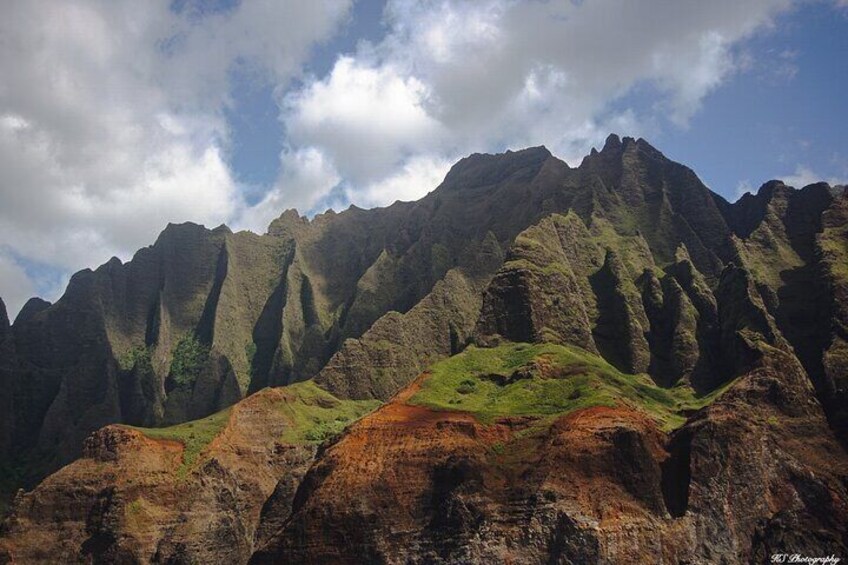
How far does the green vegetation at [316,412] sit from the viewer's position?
385 feet

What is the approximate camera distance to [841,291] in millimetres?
113812

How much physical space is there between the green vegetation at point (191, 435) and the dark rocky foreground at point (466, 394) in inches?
17.7

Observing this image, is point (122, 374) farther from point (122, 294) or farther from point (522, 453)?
point (522, 453)

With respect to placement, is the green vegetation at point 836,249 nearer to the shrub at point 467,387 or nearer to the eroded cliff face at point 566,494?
the eroded cliff face at point 566,494

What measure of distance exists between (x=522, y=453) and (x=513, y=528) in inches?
338

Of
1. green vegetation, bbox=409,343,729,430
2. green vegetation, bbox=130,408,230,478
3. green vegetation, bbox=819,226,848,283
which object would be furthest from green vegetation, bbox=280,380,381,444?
green vegetation, bbox=819,226,848,283

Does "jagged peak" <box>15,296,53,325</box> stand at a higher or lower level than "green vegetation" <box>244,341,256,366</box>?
higher

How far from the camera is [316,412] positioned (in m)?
124

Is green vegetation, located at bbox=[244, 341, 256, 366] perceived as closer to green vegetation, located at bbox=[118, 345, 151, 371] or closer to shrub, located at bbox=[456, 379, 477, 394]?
green vegetation, located at bbox=[118, 345, 151, 371]

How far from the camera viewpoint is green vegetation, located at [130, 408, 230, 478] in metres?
110

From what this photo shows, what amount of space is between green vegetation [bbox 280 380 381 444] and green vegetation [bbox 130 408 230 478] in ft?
31.3

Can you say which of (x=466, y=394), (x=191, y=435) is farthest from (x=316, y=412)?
(x=466, y=394)

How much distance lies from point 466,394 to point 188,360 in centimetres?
9319
